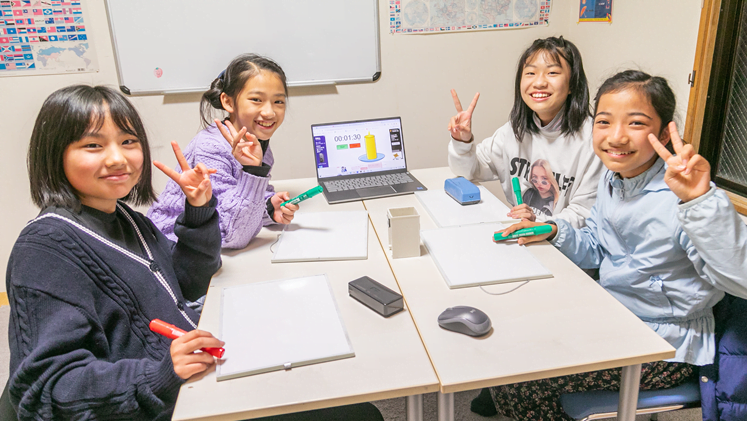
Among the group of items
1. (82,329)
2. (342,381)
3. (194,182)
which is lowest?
(342,381)

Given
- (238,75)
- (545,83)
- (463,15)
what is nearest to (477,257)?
(545,83)

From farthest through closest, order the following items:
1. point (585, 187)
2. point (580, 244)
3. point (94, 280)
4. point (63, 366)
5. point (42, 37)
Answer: point (42, 37) → point (585, 187) → point (580, 244) → point (94, 280) → point (63, 366)

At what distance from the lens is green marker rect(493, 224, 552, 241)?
134 cm

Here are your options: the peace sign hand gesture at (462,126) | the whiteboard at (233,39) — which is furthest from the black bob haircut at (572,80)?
the whiteboard at (233,39)

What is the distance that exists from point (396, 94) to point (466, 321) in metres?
2.08

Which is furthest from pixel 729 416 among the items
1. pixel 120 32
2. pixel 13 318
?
pixel 120 32

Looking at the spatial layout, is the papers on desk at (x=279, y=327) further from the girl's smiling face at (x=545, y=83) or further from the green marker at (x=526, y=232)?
the girl's smiling face at (x=545, y=83)

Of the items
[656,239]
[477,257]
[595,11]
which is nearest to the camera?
[656,239]

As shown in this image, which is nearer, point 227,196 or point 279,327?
point 279,327

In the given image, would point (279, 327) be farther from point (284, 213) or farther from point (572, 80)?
point (572, 80)

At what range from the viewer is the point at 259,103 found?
1667 millimetres

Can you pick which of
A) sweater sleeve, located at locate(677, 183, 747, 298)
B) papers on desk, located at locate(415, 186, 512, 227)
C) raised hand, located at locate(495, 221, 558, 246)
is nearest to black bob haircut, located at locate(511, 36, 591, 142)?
papers on desk, located at locate(415, 186, 512, 227)

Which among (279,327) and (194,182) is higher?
(194,182)

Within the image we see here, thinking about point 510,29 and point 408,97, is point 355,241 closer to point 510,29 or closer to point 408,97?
point 408,97
